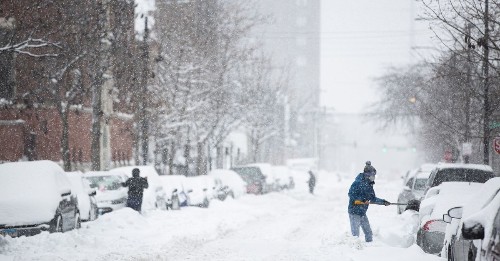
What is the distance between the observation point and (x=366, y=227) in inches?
634

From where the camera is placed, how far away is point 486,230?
23.0ft

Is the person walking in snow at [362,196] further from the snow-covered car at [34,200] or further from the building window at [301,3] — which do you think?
the building window at [301,3]

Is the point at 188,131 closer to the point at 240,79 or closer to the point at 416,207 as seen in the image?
the point at 240,79

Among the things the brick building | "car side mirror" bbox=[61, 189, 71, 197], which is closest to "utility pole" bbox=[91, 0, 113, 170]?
the brick building

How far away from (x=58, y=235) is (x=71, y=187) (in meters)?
3.31

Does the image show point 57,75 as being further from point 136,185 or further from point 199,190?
point 199,190

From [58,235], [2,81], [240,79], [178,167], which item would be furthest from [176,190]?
[240,79]

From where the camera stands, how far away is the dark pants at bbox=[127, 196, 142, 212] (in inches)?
915

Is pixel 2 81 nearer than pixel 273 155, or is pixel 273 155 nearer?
pixel 2 81

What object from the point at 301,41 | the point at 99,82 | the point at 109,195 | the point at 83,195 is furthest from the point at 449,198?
the point at 301,41

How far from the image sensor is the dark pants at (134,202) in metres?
23.2

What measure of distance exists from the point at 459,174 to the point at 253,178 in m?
25.5

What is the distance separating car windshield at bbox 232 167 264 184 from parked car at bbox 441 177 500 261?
3463cm

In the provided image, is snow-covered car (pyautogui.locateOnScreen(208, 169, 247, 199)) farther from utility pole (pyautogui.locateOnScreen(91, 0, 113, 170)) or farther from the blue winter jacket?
the blue winter jacket
